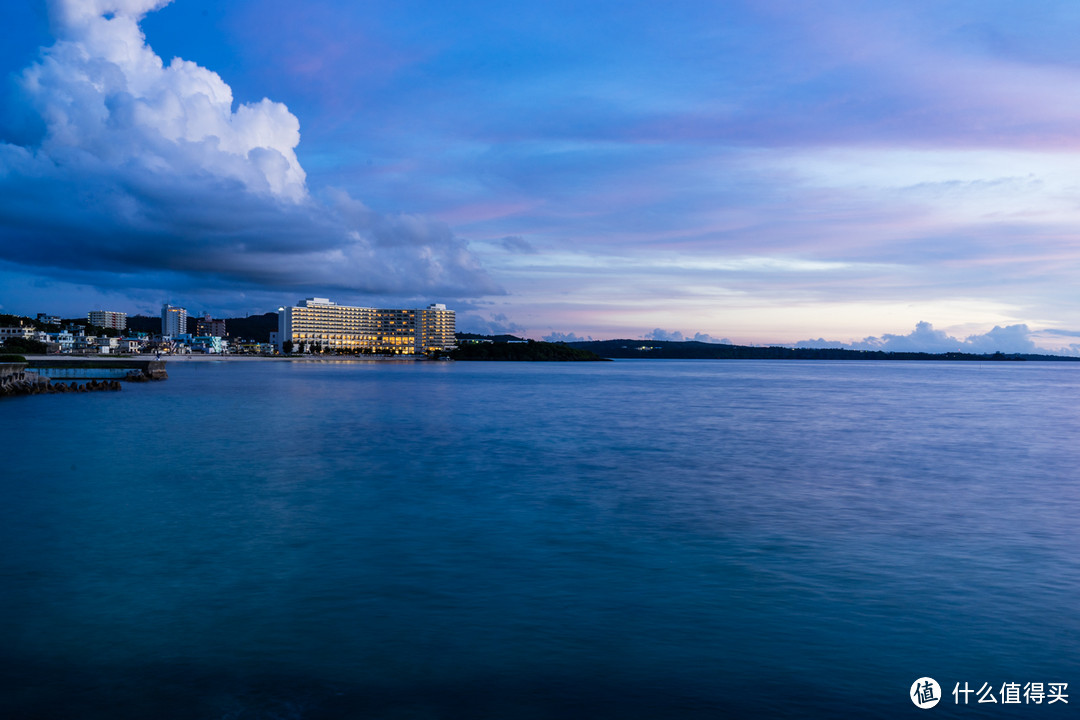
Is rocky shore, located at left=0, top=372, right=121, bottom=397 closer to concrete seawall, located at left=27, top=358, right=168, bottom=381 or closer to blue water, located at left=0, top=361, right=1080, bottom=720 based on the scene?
concrete seawall, located at left=27, top=358, right=168, bottom=381

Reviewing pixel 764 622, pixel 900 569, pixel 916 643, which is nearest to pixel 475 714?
pixel 764 622

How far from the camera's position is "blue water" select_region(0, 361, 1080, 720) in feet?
24.3

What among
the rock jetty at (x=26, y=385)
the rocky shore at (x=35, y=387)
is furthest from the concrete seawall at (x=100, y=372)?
the rock jetty at (x=26, y=385)

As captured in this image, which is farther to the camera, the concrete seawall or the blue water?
the concrete seawall

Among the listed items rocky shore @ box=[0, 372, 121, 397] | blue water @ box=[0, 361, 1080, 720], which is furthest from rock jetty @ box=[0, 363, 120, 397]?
blue water @ box=[0, 361, 1080, 720]

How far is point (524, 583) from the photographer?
11.2 m

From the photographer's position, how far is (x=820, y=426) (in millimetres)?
38844

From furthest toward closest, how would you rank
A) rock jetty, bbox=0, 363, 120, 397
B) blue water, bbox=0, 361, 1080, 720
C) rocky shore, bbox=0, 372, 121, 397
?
rocky shore, bbox=0, 372, 121, 397, rock jetty, bbox=0, 363, 120, 397, blue water, bbox=0, 361, 1080, 720

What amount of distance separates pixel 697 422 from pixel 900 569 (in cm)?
2862

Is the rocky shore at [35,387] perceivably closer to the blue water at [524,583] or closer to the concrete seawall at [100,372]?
the concrete seawall at [100,372]

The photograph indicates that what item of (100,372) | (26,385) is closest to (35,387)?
(26,385)

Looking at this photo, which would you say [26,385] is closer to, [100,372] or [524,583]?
[100,372]

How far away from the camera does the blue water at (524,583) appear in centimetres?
739

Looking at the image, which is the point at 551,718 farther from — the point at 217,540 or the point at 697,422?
the point at 697,422
